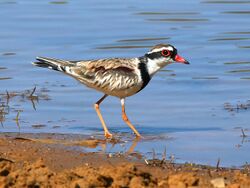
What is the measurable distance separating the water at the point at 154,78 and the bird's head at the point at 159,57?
0.65 metres

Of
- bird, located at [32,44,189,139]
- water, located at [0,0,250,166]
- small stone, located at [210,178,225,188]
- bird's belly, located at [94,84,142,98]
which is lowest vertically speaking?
water, located at [0,0,250,166]

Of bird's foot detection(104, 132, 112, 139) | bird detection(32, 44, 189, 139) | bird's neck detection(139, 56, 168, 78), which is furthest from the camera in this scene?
bird's neck detection(139, 56, 168, 78)

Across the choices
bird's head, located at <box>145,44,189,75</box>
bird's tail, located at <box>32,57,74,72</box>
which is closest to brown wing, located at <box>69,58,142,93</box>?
bird's tail, located at <box>32,57,74,72</box>

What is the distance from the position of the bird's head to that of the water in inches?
25.7

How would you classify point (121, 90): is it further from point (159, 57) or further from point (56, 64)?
point (56, 64)

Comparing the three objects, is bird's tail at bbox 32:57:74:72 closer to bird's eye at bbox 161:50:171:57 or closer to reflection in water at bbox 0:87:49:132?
reflection in water at bbox 0:87:49:132

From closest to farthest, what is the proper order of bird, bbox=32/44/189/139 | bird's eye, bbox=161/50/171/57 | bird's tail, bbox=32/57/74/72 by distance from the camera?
bird, bbox=32/44/189/139 → bird's tail, bbox=32/57/74/72 → bird's eye, bbox=161/50/171/57

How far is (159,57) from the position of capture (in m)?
11.7

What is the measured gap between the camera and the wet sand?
7.09 m

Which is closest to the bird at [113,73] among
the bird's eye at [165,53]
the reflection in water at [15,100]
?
the bird's eye at [165,53]

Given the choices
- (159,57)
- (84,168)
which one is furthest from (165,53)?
(84,168)

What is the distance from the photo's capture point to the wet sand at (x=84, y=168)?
Result: 7090 millimetres

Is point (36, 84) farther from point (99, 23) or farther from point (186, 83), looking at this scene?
point (99, 23)

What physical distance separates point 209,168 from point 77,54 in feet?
21.2
